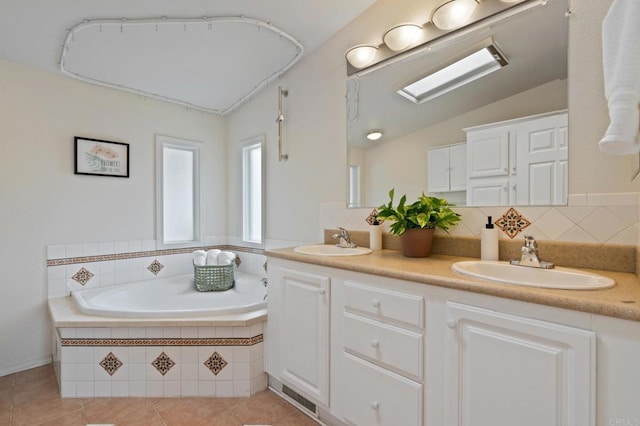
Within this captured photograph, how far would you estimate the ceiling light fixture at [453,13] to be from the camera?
1.62 meters

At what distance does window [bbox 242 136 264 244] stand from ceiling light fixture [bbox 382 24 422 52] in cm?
172

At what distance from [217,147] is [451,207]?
2617 mm

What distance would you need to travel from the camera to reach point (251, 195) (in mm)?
3279

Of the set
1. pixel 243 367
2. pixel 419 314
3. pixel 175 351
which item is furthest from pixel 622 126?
pixel 175 351

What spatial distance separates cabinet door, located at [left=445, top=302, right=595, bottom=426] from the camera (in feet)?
2.84

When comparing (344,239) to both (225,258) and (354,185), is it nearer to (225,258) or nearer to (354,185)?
(354,185)

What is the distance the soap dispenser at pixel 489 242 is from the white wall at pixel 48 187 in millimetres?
2815

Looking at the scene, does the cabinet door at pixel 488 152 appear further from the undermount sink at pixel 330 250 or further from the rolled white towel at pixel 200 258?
the rolled white towel at pixel 200 258

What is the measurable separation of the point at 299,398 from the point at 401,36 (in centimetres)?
229

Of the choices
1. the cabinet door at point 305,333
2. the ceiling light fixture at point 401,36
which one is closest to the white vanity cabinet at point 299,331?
the cabinet door at point 305,333

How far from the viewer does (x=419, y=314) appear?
121 centimetres

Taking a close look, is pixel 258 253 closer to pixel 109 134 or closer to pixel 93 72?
pixel 109 134

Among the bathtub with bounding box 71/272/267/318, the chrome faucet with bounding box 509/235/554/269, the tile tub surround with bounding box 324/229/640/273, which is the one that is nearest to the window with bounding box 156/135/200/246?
the bathtub with bounding box 71/272/267/318

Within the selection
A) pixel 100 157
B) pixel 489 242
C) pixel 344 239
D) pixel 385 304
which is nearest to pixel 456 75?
pixel 489 242
